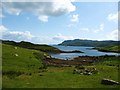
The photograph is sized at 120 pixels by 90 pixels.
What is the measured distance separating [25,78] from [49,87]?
24.9 ft

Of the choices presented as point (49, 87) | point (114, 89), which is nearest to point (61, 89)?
point (49, 87)

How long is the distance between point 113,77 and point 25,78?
14.2 m

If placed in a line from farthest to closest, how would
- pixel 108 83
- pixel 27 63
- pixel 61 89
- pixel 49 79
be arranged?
1. pixel 27 63
2. pixel 49 79
3. pixel 108 83
4. pixel 61 89

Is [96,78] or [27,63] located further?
[27,63]

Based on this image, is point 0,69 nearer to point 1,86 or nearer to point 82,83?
point 1,86

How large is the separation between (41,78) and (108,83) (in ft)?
35.3

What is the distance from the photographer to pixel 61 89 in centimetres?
3388

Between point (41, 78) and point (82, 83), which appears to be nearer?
point (82, 83)

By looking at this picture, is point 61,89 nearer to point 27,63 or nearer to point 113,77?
point 113,77

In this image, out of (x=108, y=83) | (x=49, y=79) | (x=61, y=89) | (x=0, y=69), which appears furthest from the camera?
(x=0, y=69)

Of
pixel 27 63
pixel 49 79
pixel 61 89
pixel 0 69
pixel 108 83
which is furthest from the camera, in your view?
pixel 27 63

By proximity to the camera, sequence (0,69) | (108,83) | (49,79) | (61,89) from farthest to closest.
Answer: (0,69)
(49,79)
(108,83)
(61,89)

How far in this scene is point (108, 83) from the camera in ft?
121

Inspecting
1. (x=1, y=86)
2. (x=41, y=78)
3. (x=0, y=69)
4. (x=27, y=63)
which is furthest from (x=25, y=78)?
(x=27, y=63)
